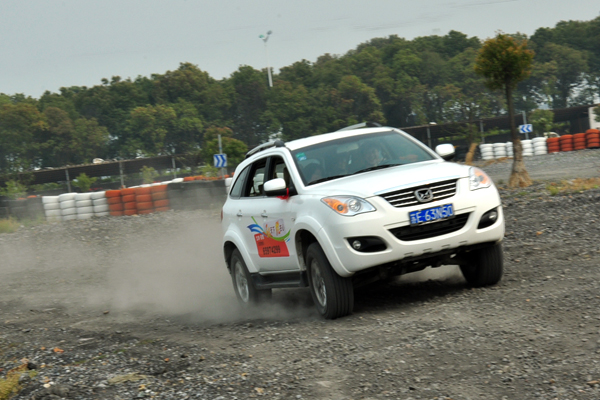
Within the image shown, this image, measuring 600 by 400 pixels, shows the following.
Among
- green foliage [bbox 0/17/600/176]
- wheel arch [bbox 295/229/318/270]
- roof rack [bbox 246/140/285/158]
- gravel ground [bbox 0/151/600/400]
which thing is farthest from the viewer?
green foliage [bbox 0/17/600/176]

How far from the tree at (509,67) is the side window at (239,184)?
416 inches

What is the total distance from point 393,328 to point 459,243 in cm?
116

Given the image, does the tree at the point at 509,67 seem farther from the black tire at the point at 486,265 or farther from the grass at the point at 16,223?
the grass at the point at 16,223

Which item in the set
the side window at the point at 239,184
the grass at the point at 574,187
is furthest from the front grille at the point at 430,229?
the grass at the point at 574,187

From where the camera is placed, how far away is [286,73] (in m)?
148

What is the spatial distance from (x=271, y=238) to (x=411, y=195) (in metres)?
1.79

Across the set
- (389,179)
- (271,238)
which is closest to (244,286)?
(271,238)

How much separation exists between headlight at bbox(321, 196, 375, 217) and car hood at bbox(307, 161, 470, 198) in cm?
6

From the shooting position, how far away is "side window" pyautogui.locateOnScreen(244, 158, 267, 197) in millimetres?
8103

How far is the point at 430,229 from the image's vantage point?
6465 millimetres

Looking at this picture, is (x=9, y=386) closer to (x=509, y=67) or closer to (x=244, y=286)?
(x=244, y=286)

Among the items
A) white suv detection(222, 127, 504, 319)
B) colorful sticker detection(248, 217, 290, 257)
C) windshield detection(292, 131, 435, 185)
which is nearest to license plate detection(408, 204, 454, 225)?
white suv detection(222, 127, 504, 319)

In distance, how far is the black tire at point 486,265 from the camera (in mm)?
7129

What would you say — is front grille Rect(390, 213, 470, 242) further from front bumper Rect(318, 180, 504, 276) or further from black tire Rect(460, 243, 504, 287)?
black tire Rect(460, 243, 504, 287)
